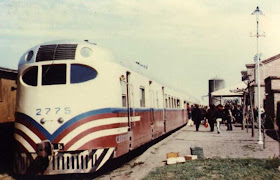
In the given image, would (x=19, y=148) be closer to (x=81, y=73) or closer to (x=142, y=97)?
(x=81, y=73)

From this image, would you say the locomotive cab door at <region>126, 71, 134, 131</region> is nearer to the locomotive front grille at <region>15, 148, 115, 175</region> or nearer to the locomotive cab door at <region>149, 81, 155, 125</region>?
the locomotive front grille at <region>15, 148, 115, 175</region>

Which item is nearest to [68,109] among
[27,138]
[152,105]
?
[27,138]

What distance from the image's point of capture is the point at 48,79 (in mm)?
9062

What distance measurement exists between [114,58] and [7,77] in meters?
4.56

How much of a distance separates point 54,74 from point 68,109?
94 centimetres


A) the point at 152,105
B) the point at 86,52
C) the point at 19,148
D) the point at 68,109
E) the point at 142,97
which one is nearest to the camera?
the point at 68,109

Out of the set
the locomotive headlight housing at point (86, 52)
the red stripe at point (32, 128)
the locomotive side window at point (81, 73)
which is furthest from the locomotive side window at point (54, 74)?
the red stripe at point (32, 128)

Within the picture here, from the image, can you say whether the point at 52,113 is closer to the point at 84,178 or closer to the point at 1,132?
the point at 84,178

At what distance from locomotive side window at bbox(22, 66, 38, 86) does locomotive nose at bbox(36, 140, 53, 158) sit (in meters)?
1.45

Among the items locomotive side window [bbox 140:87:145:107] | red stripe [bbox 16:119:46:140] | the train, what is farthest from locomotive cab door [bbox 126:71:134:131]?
red stripe [bbox 16:119:46:140]

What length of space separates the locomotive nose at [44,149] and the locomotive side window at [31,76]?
4.77ft

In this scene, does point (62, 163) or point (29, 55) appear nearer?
point (62, 163)

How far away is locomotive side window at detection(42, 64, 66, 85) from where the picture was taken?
8.98 meters

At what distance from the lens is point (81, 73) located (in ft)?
29.7
